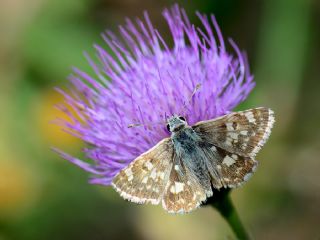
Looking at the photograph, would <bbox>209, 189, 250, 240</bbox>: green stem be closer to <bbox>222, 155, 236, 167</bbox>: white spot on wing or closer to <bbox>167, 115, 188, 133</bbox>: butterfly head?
<bbox>222, 155, 236, 167</bbox>: white spot on wing

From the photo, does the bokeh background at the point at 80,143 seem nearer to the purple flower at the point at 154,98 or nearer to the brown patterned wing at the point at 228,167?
the purple flower at the point at 154,98

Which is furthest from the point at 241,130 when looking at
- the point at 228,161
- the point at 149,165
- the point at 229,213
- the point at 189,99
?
the point at 229,213

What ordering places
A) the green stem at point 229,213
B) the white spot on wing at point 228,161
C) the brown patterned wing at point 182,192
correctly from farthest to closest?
the green stem at point 229,213 → the white spot on wing at point 228,161 → the brown patterned wing at point 182,192

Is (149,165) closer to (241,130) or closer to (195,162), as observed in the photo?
(195,162)

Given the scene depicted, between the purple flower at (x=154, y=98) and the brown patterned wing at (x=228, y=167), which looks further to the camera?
the purple flower at (x=154, y=98)

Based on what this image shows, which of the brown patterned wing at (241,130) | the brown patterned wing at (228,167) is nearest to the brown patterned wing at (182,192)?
the brown patterned wing at (228,167)

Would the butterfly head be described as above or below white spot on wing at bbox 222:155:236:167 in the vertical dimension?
above

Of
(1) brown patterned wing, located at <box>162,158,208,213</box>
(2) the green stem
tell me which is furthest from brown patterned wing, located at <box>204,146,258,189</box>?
(2) the green stem
